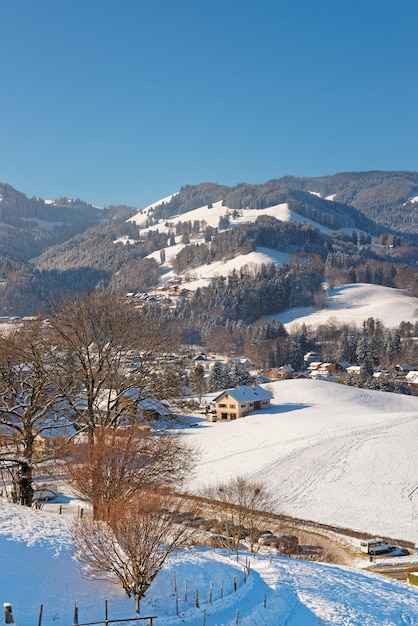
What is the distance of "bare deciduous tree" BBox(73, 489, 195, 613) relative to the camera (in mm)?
10703

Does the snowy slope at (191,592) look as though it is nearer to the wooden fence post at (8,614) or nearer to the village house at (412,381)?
the wooden fence post at (8,614)

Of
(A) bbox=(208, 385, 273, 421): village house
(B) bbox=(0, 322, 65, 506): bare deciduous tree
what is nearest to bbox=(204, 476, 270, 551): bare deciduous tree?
(B) bbox=(0, 322, 65, 506): bare deciduous tree

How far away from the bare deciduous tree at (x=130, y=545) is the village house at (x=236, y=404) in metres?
54.4

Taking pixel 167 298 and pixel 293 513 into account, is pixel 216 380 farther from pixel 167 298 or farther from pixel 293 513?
pixel 167 298

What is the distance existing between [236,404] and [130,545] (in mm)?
55779

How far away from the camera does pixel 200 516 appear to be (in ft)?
95.0

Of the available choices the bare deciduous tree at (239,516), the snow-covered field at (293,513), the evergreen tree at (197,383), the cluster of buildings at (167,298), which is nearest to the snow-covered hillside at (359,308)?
the cluster of buildings at (167,298)

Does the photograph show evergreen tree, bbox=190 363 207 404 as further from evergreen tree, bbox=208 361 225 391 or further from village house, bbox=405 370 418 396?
village house, bbox=405 370 418 396

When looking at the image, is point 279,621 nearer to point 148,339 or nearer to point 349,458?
point 148,339

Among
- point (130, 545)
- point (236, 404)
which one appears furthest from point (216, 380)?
point (130, 545)

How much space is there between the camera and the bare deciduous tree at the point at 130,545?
10.7m

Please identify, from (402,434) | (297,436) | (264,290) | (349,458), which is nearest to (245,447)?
(297,436)

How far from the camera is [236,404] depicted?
216 ft

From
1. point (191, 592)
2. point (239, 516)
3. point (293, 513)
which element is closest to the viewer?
point (191, 592)
